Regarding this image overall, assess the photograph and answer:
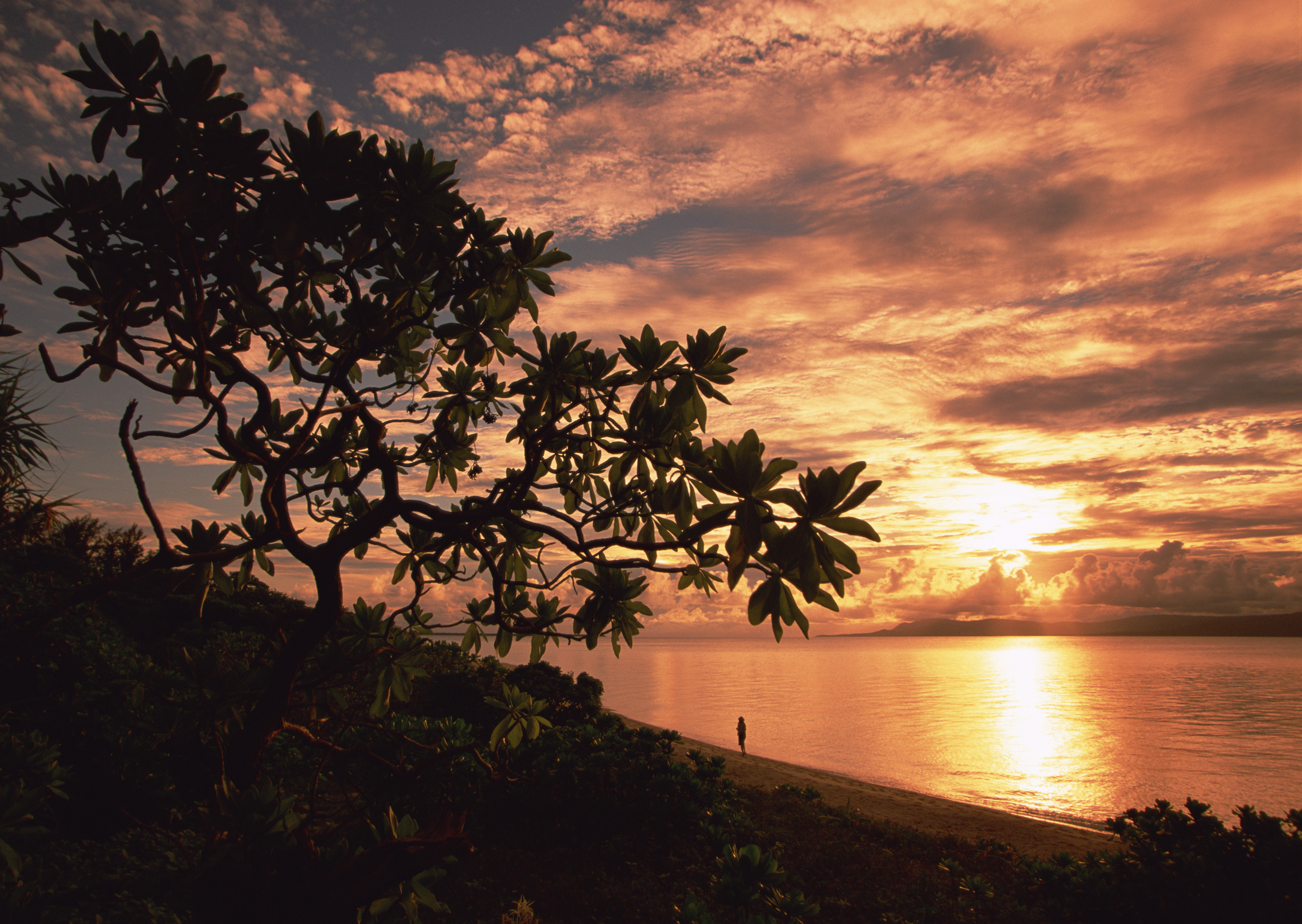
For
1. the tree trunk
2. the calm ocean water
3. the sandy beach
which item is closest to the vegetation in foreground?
the tree trunk

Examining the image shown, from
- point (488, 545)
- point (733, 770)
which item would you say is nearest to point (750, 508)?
point (488, 545)

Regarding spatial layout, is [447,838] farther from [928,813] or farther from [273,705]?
[928,813]

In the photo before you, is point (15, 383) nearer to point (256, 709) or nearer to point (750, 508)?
point (256, 709)

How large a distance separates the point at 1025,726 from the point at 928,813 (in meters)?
28.9

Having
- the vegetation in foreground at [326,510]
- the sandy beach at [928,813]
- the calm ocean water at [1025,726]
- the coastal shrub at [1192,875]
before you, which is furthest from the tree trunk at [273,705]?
the calm ocean water at [1025,726]

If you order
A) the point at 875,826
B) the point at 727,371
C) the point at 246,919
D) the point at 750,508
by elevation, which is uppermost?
the point at 727,371

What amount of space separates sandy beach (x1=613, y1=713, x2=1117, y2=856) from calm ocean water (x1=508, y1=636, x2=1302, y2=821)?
13.1ft

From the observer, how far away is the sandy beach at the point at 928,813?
1140 centimetres

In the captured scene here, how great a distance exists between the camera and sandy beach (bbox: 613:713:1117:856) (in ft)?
37.4

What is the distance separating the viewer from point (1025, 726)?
118 feet

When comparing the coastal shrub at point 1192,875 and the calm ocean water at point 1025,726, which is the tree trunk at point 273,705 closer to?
the coastal shrub at point 1192,875

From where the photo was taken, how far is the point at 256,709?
8.14 feet

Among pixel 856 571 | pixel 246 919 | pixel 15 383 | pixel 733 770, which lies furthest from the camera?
pixel 733 770

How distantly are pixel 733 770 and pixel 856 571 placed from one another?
14.8 m
